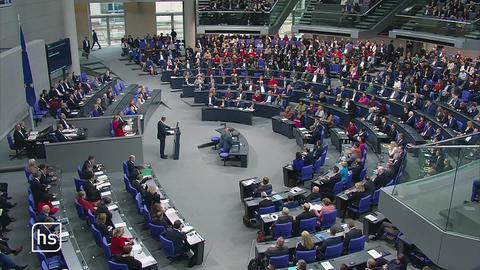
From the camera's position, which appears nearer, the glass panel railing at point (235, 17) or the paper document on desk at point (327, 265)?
the paper document on desk at point (327, 265)

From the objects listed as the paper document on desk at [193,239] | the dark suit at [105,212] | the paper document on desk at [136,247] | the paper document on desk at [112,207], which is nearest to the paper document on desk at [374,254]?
the paper document on desk at [193,239]

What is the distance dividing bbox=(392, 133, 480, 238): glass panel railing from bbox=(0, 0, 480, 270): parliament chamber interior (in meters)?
0.03

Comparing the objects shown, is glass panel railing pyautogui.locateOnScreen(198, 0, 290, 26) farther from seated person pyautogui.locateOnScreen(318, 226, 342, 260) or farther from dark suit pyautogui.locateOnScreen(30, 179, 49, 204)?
seated person pyautogui.locateOnScreen(318, 226, 342, 260)

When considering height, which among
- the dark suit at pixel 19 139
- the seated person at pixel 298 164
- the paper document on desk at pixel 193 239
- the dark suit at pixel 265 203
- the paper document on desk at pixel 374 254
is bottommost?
the paper document on desk at pixel 374 254

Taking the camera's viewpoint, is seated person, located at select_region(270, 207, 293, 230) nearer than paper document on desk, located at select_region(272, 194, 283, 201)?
Yes

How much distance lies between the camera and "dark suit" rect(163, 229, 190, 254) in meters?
11.0

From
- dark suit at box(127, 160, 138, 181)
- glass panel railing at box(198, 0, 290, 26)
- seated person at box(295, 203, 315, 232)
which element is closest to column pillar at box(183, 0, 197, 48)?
glass panel railing at box(198, 0, 290, 26)

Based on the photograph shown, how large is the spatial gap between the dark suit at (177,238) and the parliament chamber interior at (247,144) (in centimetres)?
4

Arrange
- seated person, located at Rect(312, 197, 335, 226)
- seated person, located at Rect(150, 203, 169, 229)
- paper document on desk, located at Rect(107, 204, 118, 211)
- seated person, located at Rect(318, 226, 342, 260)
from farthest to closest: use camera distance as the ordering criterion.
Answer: paper document on desk, located at Rect(107, 204, 118, 211)
seated person, located at Rect(312, 197, 335, 226)
seated person, located at Rect(150, 203, 169, 229)
seated person, located at Rect(318, 226, 342, 260)

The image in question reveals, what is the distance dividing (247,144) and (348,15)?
16.4m

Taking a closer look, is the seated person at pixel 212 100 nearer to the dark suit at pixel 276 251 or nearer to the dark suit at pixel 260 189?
the dark suit at pixel 260 189

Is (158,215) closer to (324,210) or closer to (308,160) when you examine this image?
(324,210)

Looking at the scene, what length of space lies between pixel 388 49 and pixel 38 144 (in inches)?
959

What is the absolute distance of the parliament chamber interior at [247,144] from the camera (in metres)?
10.3
